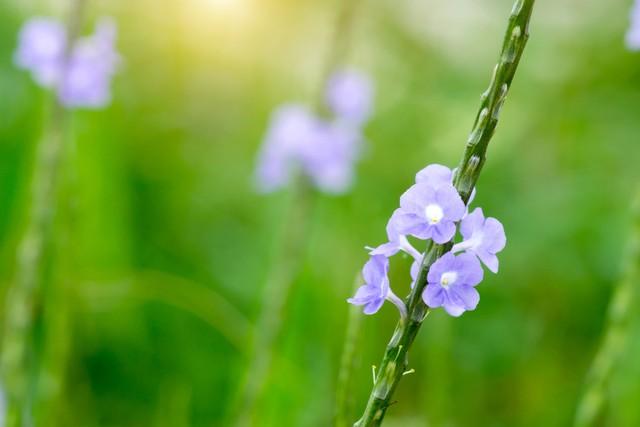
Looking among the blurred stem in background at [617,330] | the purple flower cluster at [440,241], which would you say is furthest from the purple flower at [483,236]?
the blurred stem in background at [617,330]

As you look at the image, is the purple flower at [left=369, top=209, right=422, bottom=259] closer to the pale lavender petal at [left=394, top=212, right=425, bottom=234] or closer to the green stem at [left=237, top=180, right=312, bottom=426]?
the pale lavender petal at [left=394, top=212, right=425, bottom=234]

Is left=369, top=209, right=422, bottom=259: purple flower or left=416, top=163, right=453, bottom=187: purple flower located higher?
left=416, top=163, right=453, bottom=187: purple flower

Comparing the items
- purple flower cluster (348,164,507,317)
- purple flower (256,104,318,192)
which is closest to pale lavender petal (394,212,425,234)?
purple flower cluster (348,164,507,317)

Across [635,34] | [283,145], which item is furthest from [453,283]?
[283,145]

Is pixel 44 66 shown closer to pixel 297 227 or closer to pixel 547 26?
pixel 297 227

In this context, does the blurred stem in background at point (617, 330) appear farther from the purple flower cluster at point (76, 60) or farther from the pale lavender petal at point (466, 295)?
the purple flower cluster at point (76, 60)
